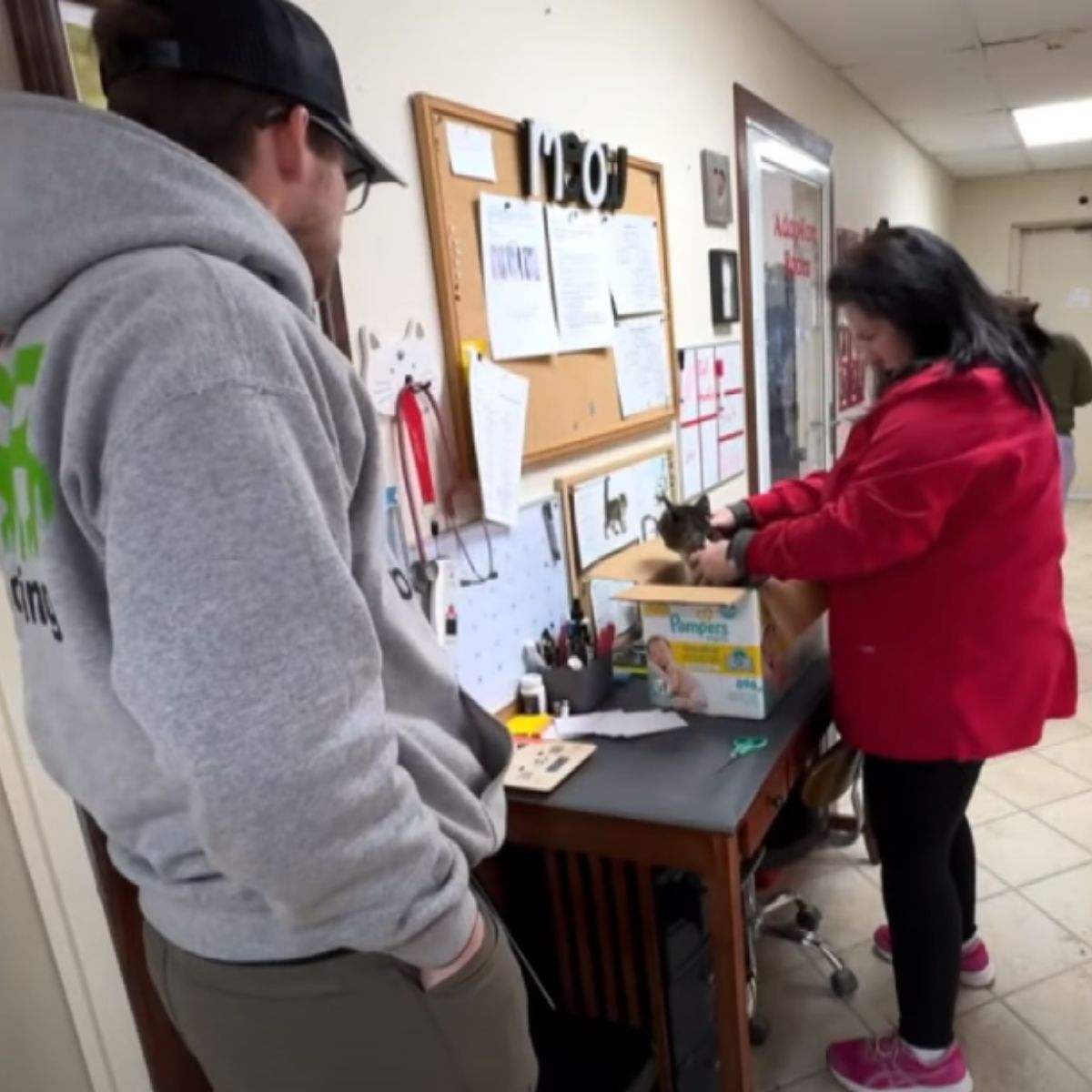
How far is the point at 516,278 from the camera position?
1.61m

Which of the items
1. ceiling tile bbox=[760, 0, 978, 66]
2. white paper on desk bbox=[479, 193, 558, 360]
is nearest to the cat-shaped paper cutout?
white paper on desk bbox=[479, 193, 558, 360]

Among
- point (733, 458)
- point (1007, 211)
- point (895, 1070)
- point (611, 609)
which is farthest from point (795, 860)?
point (1007, 211)

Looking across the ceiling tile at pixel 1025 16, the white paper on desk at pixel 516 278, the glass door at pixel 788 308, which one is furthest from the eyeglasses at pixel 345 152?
the ceiling tile at pixel 1025 16

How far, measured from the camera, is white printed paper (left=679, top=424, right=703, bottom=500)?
2.34m

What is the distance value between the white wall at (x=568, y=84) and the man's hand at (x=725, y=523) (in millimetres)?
309

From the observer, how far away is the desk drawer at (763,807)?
4.38 feet

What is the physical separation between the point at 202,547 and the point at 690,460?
1916mm

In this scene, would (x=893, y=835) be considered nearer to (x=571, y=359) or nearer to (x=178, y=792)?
(x=571, y=359)

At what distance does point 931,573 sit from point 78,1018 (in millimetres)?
1362

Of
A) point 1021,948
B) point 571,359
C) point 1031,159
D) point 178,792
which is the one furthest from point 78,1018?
point 1031,159

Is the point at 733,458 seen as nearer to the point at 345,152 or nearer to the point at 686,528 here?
the point at 686,528

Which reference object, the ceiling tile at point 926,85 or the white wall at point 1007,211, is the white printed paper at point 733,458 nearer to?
the ceiling tile at point 926,85

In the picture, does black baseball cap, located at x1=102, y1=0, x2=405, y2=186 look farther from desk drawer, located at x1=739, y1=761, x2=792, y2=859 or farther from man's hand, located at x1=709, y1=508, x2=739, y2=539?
man's hand, located at x1=709, y1=508, x2=739, y2=539

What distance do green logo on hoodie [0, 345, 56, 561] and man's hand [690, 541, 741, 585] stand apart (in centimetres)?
115
